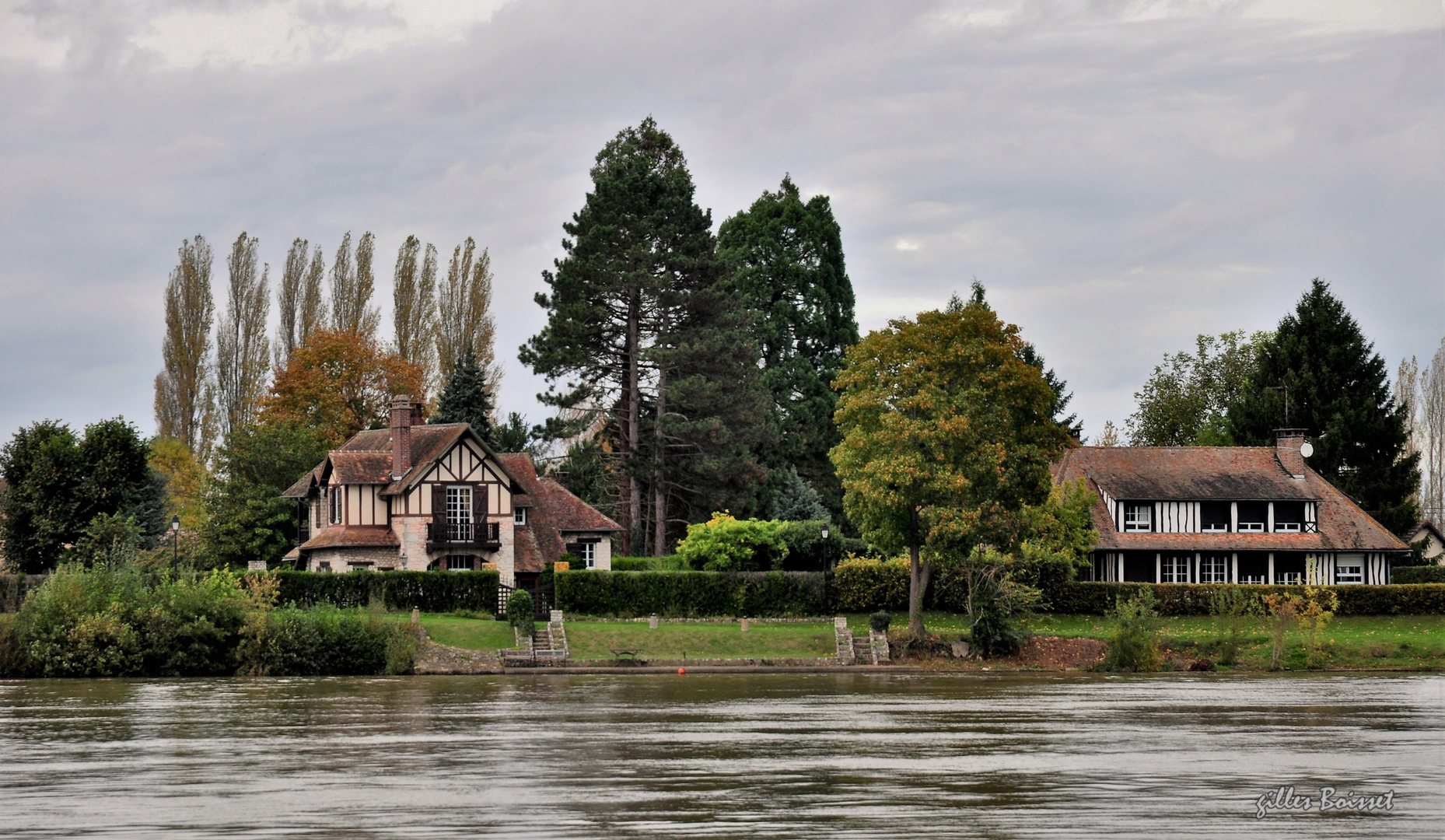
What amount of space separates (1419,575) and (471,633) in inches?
1702

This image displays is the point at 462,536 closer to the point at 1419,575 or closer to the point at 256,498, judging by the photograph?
the point at 256,498

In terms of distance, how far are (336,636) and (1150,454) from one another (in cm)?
3757

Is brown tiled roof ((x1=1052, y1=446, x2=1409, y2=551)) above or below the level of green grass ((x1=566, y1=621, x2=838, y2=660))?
above

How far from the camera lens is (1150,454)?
64938 millimetres

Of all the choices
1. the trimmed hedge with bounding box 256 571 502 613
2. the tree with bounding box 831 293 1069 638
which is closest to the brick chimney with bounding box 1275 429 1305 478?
the tree with bounding box 831 293 1069 638

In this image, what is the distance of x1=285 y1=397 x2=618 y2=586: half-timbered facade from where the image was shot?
54.9 metres

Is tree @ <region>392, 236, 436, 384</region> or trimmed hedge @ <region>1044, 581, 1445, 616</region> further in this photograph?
tree @ <region>392, 236, 436, 384</region>

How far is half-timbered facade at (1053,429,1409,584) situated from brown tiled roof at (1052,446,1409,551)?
0.05m

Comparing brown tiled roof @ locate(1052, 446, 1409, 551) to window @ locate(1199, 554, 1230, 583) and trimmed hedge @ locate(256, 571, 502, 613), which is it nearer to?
window @ locate(1199, 554, 1230, 583)

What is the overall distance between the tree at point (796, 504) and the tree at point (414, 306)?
919 inches

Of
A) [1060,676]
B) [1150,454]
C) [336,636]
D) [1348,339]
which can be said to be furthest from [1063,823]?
[1348,339]

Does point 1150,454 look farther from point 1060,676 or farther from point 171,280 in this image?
point 171,280

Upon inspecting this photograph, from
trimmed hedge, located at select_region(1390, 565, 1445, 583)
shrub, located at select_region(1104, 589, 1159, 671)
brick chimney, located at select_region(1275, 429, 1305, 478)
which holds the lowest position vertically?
shrub, located at select_region(1104, 589, 1159, 671)

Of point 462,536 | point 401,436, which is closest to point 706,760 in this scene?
point 462,536
